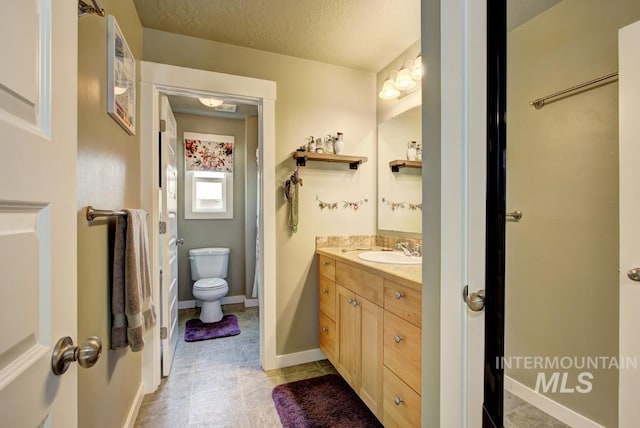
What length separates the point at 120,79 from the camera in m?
1.42

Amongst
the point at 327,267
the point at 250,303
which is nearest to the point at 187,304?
the point at 250,303

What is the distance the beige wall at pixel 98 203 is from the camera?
1029mm

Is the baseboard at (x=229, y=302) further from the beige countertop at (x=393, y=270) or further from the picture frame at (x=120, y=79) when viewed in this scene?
the picture frame at (x=120, y=79)

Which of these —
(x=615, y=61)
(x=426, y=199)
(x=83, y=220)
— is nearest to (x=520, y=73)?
(x=615, y=61)

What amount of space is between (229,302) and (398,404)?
285 centimetres

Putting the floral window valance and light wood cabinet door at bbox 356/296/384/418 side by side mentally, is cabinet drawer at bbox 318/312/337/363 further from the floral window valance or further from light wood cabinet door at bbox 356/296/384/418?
the floral window valance

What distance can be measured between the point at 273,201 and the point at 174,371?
1.45 meters

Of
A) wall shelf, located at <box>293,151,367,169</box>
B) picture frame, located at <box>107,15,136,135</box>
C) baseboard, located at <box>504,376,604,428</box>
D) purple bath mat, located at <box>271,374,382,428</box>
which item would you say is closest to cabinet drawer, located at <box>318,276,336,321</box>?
purple bath mat, located at <box>271,374,382,428</box>

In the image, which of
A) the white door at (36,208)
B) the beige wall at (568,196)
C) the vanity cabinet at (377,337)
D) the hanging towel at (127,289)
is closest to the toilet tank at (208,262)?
the vanity cabinet at (377,337)

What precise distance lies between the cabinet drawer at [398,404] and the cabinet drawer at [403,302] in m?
0.31

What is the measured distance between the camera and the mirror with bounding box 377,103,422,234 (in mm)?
2102

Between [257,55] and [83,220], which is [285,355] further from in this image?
[257,55]

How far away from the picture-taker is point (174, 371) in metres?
2.16

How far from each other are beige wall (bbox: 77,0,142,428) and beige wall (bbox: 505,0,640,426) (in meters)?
1.41
